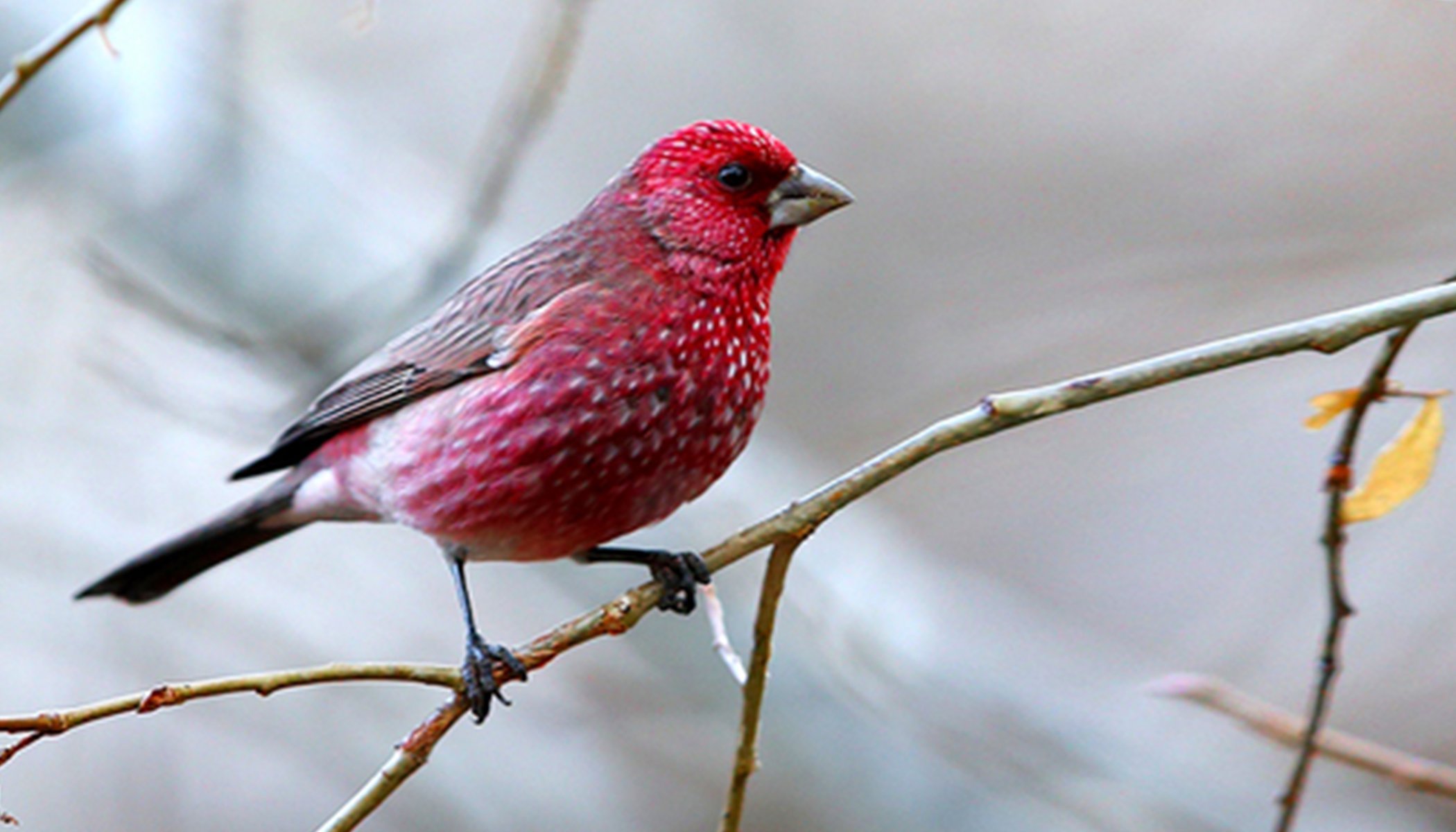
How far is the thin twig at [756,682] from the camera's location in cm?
294

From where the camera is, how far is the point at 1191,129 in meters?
8.23

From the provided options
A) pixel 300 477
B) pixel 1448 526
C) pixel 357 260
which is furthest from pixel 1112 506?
pixel 300 477

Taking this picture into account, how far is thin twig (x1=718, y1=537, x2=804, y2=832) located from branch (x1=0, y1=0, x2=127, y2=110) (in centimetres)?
168

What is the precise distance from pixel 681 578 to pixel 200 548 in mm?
1987

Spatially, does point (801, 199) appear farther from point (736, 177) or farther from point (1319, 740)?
point (1319, 740)

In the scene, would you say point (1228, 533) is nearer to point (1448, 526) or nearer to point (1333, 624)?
point (1448, 526)

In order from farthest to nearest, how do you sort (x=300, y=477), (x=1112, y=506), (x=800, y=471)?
(x=1112, y=506) < (x=800, y=471) < (x=300, y=477)

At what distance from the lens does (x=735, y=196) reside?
14.3ft

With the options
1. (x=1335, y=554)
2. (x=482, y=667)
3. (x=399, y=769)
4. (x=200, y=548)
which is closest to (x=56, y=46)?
(x=399, y=769)

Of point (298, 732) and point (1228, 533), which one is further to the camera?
point (1228, 533)

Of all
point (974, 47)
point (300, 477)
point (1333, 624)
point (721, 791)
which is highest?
point (974, 47)

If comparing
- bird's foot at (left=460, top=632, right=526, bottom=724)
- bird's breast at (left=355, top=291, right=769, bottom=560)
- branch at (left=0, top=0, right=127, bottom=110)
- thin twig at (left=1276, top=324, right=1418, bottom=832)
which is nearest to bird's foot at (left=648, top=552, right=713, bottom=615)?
bird's breast at (left=355, top=291, right=769, bottom=560)

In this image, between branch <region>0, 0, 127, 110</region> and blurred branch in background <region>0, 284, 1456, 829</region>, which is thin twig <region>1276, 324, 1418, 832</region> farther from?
branch <region>0, 0, 127, 110</region>

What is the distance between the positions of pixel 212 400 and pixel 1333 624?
629cm
